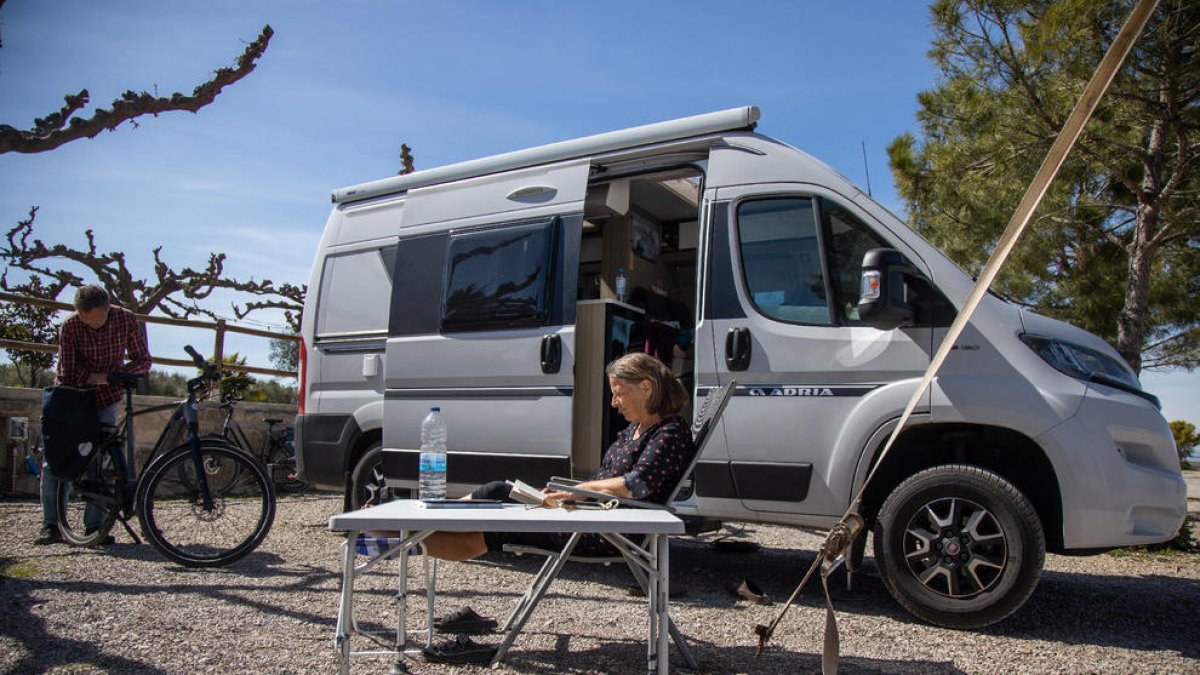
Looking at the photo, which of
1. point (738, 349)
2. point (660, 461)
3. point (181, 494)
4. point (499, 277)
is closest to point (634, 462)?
point (660, 461)

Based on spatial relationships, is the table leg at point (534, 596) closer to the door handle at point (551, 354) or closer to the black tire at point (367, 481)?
the door handle at point (551, 354)

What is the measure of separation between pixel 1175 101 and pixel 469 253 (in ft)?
19.1

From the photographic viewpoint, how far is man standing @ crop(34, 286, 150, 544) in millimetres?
5480

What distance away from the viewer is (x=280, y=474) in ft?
33.7

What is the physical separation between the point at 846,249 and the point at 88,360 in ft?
15.8

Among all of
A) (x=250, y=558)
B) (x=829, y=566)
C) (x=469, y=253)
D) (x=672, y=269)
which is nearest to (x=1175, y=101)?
(x=672, y=269)

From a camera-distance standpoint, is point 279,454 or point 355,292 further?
point 279,454

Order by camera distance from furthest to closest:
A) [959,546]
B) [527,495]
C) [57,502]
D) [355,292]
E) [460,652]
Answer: [355,292]
[57,502]
[959,546]
[460,652]
[527,495]

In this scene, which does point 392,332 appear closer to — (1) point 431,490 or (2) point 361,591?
(2) point 361,591

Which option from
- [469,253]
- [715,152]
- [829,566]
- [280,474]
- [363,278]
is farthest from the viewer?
[280,474]

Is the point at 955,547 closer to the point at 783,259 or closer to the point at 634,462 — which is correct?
the point at 634,462

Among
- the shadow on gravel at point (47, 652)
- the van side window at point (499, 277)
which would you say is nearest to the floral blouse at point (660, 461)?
the van side window at point (499, 277)

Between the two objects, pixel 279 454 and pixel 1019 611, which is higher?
pixel 279 454

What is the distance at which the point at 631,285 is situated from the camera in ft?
19.8
